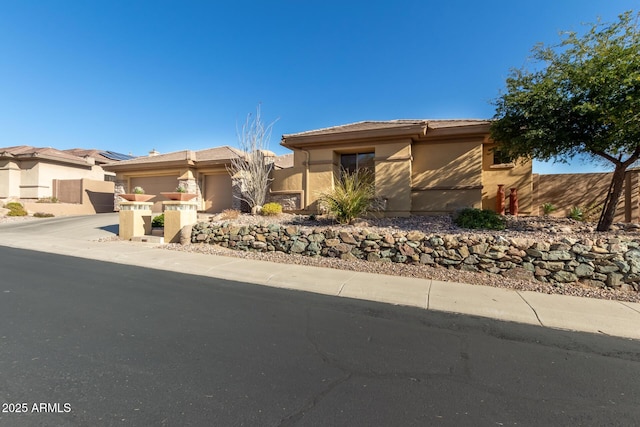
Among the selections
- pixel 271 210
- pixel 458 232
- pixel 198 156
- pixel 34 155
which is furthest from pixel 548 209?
A: pixel 34 155

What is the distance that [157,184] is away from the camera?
1866cm

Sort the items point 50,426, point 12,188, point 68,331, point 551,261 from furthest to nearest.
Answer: point 12,188 < point 551,261 < point 68,331 < point 50,426

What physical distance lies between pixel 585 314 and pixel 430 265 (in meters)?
3.01

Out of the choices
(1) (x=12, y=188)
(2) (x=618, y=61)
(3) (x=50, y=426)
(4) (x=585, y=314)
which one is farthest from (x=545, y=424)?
(1) (x=12, y=188)

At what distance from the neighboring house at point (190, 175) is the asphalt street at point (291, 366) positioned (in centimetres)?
1268

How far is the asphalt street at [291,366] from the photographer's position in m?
2.33

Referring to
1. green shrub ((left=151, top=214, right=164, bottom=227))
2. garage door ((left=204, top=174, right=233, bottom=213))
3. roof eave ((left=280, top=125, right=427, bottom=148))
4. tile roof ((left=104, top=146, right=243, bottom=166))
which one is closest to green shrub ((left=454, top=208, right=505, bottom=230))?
roof eave ((left=280, top=125, right=427, bottom=148))

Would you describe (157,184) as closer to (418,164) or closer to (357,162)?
(357,162)

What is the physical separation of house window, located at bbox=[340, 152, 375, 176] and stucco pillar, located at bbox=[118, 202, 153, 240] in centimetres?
859

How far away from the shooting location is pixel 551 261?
6.27 meters

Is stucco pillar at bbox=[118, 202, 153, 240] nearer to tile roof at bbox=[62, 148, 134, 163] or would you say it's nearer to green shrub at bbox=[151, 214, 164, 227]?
green shrub at bbox=[151, 214, 164, 227]

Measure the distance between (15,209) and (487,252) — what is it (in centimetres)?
2523

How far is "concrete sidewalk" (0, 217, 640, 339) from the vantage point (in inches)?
175

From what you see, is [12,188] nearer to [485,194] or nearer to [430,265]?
[430,265]
